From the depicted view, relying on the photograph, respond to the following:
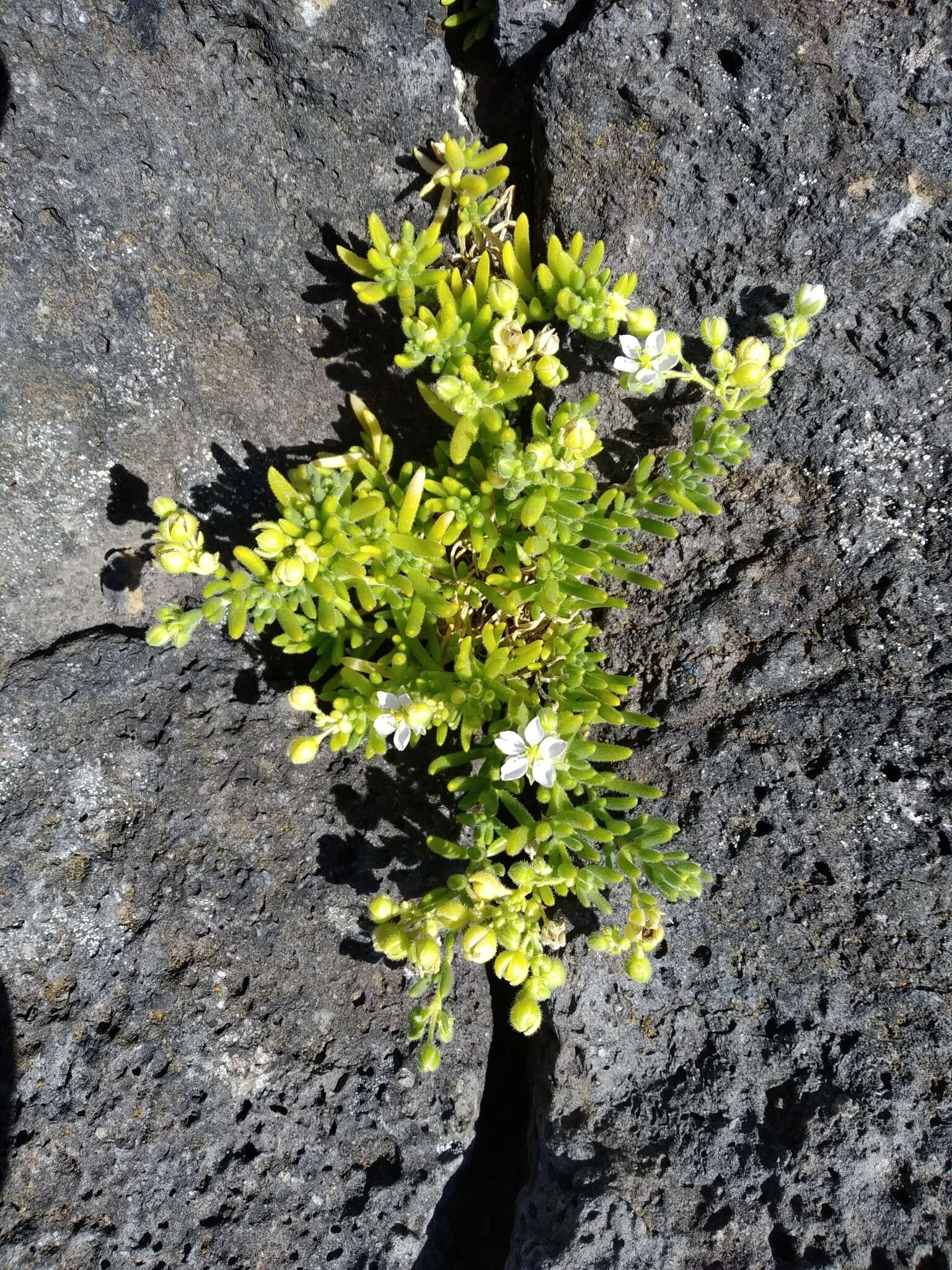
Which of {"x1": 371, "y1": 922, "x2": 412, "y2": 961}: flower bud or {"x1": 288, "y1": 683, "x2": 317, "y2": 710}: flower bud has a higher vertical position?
{"x1": 288, "y1": 683, "x2": 317, "y2": 710}: flower bud

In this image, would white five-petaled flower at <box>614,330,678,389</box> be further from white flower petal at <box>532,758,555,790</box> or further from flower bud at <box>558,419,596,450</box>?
white flower petal at <box>532,758,555,790</box>

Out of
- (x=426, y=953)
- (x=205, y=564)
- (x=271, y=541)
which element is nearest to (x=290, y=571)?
(x=271, y=541)

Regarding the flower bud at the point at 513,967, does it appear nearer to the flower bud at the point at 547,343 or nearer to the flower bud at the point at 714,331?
the flower bud at the point at 547,343

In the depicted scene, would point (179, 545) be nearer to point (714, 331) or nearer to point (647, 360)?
point (647, 360)

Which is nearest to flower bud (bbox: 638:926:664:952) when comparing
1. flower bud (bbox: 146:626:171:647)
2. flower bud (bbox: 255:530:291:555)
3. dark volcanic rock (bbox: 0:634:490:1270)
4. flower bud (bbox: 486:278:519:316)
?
dark volcanic rock (bbox: 0:634:490:1270)

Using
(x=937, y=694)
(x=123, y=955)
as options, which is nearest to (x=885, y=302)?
(x=937, y=694)

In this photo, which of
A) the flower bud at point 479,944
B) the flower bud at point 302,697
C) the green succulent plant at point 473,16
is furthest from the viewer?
the green succulent plant at point 473,16

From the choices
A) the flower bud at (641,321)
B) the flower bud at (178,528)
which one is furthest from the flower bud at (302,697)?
the flower bud at (641,321)

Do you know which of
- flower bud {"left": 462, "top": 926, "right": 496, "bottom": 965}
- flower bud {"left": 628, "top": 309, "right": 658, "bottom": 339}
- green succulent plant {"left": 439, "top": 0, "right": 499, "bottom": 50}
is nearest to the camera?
flower bud {"left": 462, "top": 926, "right": 496, "bottom": 965}
